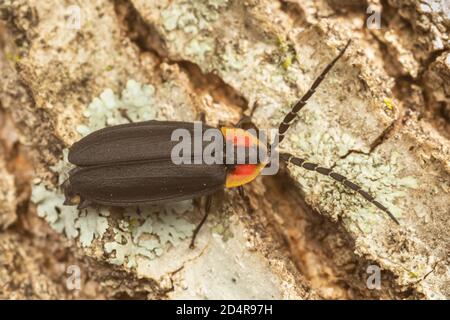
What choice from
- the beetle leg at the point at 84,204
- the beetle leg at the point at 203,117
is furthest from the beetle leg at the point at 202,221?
the beetle leg at the point at 84,204

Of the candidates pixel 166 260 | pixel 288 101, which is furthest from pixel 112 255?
pixel 288 101

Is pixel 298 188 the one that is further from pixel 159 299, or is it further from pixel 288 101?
pixel 159 299

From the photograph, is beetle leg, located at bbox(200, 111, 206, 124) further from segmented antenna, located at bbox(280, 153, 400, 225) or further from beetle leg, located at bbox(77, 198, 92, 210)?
beetle leg, located at bbox(77, 198, 92, 210)

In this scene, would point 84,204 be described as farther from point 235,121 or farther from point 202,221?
point 235,121

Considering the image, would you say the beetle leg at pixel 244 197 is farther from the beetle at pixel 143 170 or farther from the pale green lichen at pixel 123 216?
the pale green lichen at pixel 123 216

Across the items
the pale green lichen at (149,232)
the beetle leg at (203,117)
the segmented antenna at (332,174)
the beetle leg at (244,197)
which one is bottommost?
the pale green lichen at (149,232)

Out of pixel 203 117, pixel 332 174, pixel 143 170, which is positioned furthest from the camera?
pixel 203 117

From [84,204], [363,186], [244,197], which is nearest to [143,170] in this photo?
[84,204]
